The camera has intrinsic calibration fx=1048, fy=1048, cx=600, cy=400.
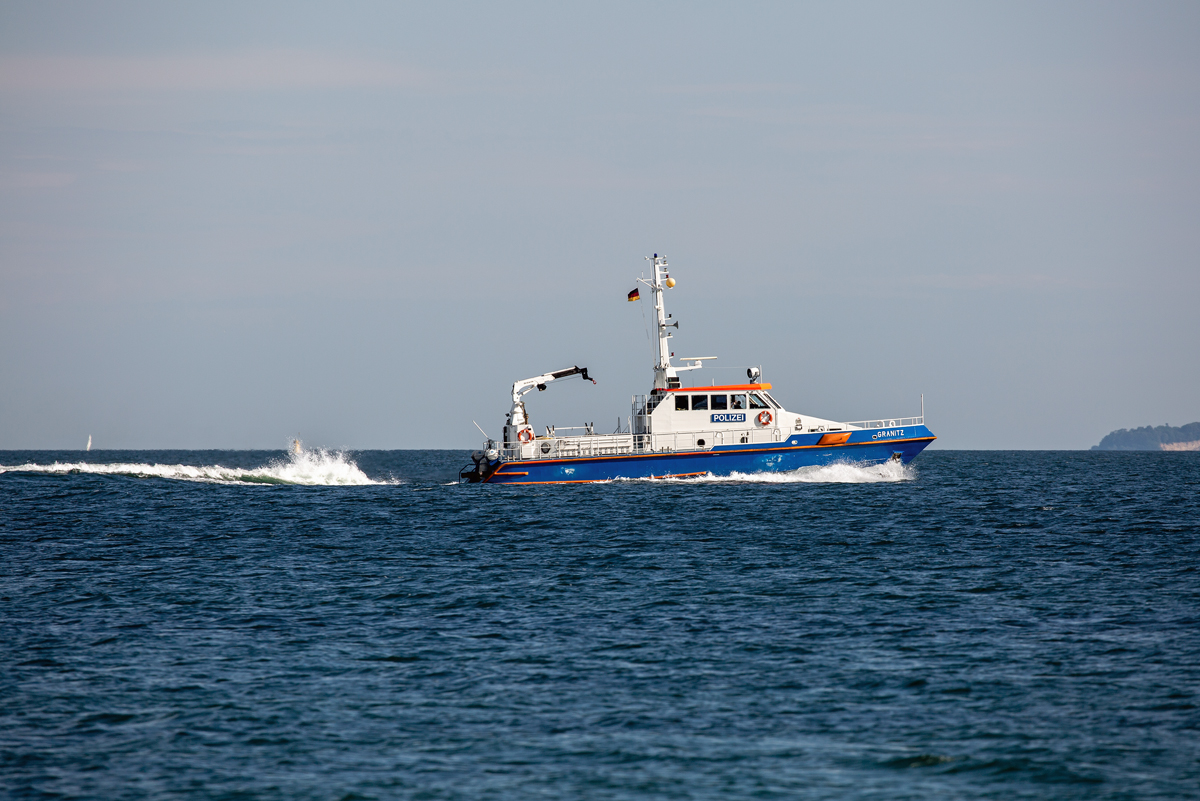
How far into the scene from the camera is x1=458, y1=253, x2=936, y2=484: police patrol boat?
38.4 m

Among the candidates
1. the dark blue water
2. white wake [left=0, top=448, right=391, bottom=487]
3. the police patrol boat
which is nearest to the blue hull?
the police patrol boat

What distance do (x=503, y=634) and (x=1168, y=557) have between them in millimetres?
15818

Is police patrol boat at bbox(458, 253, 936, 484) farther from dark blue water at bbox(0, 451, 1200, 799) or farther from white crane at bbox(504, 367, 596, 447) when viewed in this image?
dark blue water at bbox(0, 451, 1200, 799)

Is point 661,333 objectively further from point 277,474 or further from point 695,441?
point 277,474

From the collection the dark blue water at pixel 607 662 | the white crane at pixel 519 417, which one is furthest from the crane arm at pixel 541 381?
the dark blue water at pixel 607 662

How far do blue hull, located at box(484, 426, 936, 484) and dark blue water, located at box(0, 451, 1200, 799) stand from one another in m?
8.69

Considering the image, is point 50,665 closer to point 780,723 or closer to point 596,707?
point 596,707

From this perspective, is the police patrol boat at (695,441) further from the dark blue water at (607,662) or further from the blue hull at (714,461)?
the dark blue water at (607,662)

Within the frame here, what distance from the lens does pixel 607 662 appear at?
1436cm

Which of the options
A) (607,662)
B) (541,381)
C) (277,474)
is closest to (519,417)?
(541,381)

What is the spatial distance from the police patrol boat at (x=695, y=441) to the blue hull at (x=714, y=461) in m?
0.04

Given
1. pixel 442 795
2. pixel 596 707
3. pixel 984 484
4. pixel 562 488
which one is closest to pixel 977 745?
pixel 596 707

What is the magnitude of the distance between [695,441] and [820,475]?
195 inches

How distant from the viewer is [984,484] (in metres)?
52.2
